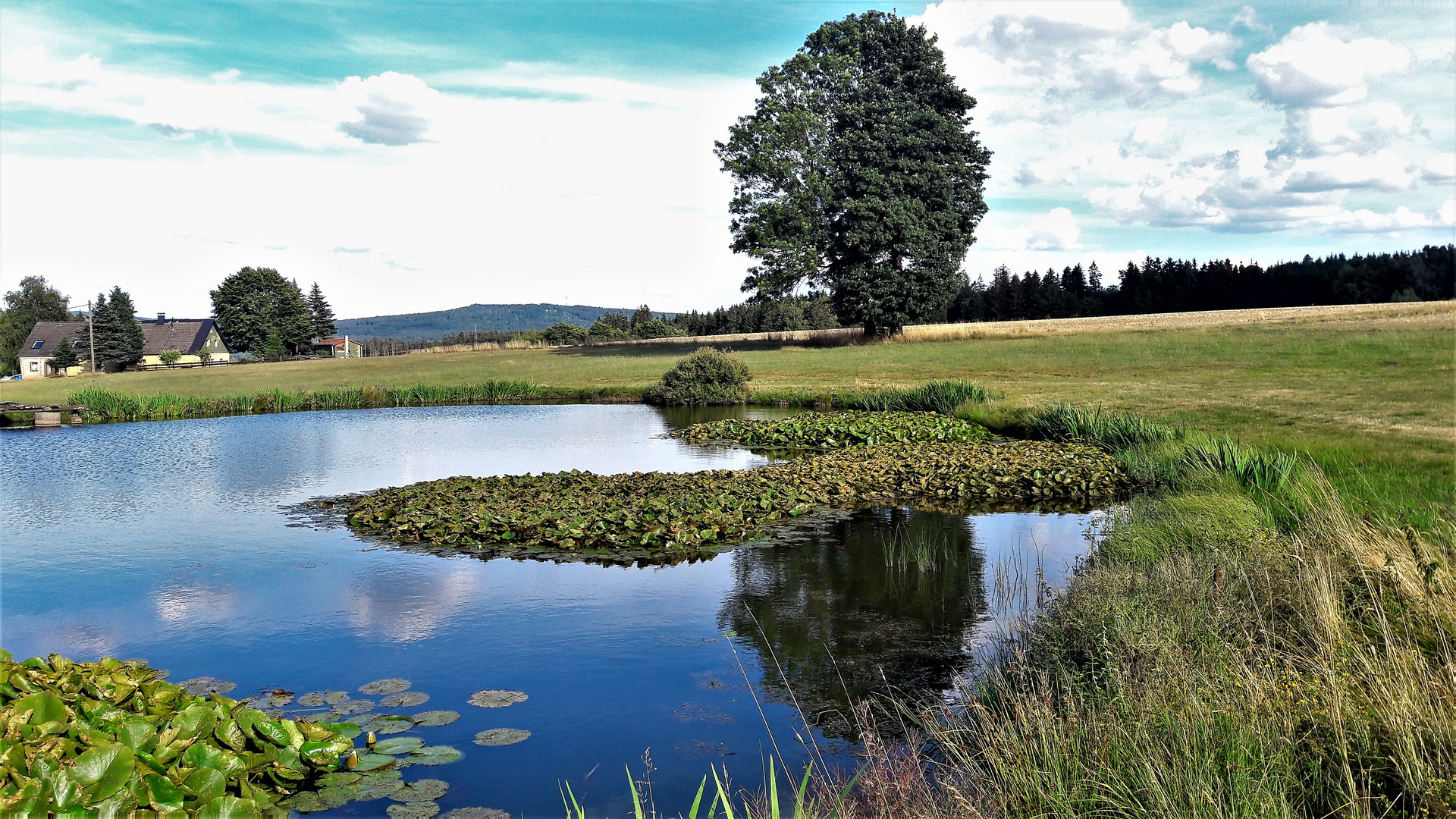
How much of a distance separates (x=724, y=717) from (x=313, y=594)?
5.14 meters

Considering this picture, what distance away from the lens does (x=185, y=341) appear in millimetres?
72500

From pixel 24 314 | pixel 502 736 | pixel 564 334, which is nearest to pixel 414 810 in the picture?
pixel 502 736

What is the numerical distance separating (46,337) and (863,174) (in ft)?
225

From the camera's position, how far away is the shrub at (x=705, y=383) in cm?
2916

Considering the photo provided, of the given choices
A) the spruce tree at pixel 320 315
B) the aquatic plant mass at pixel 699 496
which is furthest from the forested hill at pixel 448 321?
the aquatic plant mass at pixel 699 496

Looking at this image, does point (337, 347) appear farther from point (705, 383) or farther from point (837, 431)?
point (837, 431)

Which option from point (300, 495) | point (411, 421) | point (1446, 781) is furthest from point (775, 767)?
point (411, 421)

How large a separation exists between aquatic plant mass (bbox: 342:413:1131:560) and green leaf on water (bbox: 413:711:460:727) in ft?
14.3

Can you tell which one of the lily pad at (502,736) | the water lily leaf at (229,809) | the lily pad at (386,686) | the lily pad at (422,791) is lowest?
the lily pad at (422,791)

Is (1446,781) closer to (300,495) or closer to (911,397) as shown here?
(300,495)

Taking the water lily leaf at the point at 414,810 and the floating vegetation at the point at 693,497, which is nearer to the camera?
the water lily leaf at the point at 414,810

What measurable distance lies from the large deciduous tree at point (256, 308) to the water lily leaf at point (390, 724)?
79265 mm

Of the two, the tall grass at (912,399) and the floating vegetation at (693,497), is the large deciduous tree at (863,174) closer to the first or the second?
the tall grass at (912,399)

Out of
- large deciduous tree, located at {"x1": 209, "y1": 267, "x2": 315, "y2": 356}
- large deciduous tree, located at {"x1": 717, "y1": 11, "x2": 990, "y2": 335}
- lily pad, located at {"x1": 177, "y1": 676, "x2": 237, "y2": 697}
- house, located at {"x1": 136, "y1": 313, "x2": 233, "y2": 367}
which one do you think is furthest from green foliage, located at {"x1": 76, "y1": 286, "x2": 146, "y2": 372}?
lily pad, located at {"x1": 177, "y1": 676, "x2": 237, "y2": 697}
